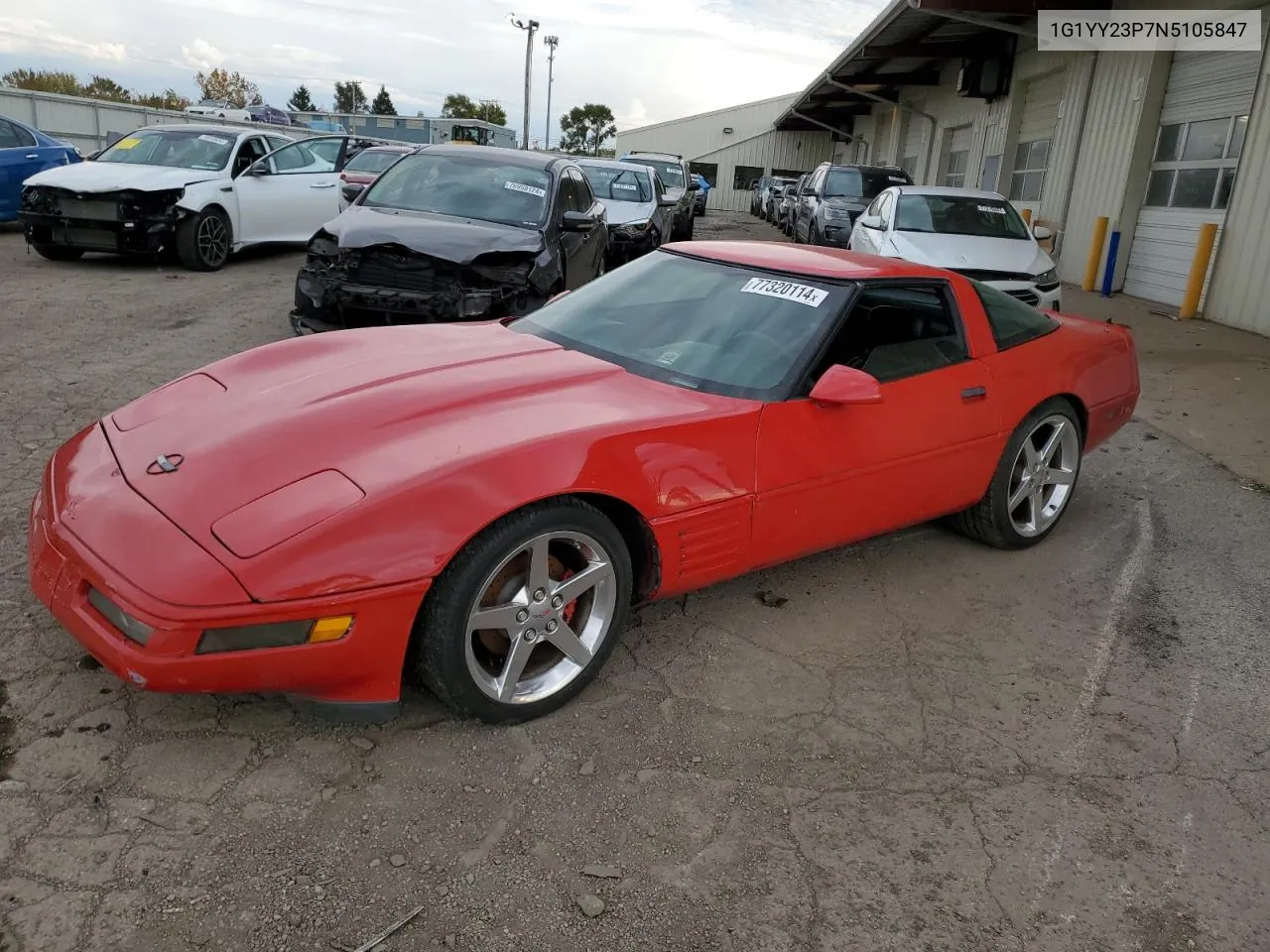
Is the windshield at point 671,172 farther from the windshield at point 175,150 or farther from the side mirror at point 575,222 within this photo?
the side mirror at point 575,222

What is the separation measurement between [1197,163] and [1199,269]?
174 centimetres

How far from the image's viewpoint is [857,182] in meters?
15.4

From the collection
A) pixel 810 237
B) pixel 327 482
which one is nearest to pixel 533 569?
pixel 327 482

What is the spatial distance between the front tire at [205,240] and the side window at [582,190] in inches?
180

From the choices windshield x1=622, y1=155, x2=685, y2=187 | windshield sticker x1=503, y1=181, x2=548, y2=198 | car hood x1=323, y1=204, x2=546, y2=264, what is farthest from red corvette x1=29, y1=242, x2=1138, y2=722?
windshield x1=622, y1=155, x2=685, y2=187

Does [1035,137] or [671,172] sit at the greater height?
[1035,137]

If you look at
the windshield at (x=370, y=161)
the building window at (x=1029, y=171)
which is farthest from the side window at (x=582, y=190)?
the building window at (x=1029, y=171)

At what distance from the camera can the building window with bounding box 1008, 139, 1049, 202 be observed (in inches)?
634

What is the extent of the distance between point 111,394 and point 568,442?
4.16 m

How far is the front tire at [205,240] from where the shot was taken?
395 inches

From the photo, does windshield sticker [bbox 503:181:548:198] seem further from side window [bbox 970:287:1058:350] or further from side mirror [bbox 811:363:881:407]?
side mirror [bbox 811:363:881:407]

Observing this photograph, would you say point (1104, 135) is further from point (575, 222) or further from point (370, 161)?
point (370, 161)

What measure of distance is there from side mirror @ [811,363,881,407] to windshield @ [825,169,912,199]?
12901 millimetres

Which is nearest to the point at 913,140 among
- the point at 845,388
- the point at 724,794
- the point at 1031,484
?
the point at 1031,484
